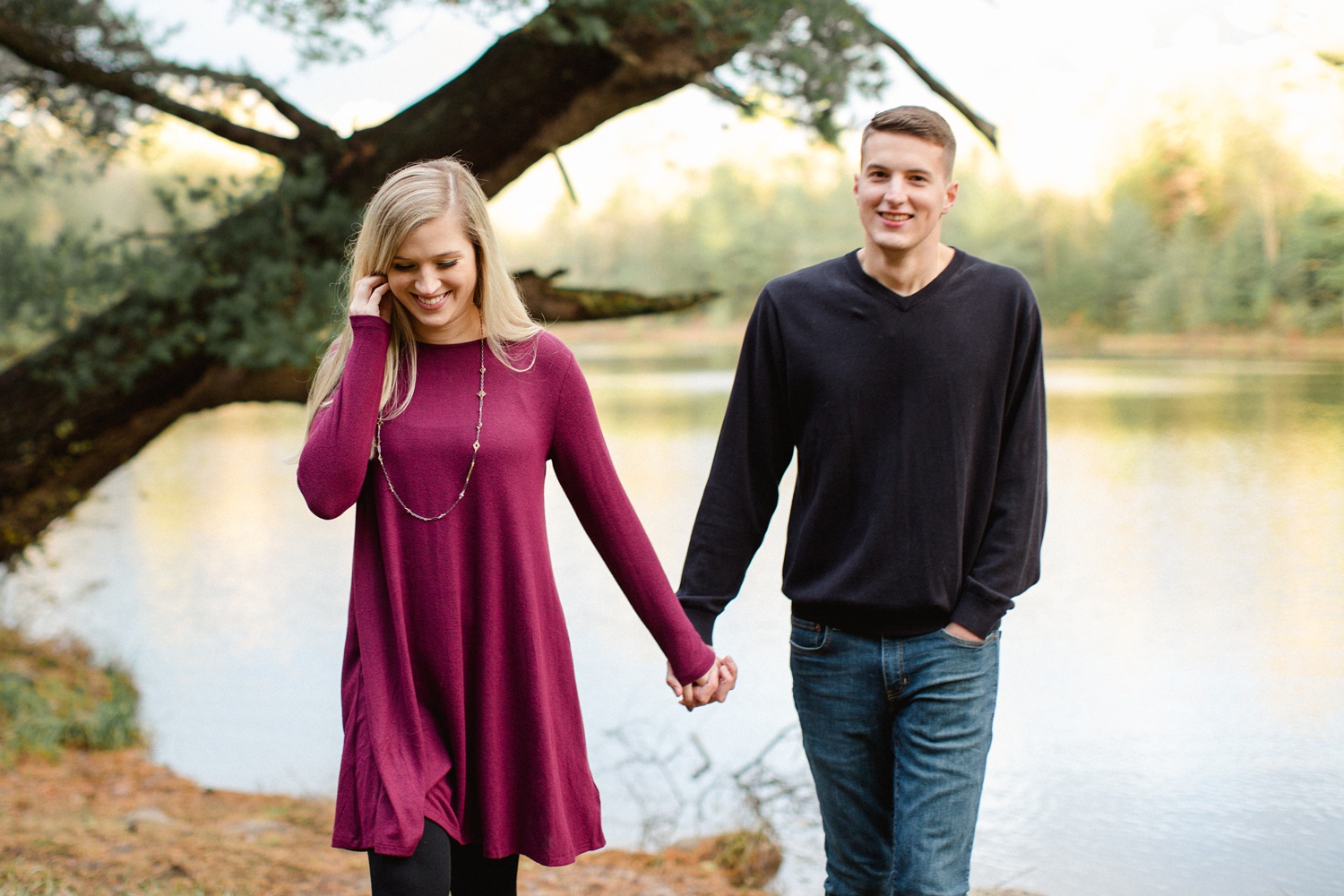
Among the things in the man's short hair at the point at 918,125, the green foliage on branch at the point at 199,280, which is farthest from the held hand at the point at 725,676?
the green foliage on branch at the point at 199,280

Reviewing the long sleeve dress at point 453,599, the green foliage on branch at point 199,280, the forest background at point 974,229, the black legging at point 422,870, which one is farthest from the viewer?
the forest background at point 974,229

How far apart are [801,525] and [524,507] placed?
0.52 metres

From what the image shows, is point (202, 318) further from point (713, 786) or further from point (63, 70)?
point (713, 786)

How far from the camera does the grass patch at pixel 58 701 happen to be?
17.8 feet

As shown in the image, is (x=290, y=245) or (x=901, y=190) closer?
(x=901, y=190)

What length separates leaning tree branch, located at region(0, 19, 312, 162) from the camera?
17.0ft

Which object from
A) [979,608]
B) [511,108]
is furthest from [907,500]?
[511,108]

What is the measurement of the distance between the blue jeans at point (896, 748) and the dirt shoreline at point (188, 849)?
5.32 ft

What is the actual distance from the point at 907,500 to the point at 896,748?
0.45 meters

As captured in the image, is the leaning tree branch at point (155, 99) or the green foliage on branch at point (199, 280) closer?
the green foliage on branch at point (199, 280)

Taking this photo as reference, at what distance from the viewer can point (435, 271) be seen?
6.71ft

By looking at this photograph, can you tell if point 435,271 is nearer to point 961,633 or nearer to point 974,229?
point 961,633

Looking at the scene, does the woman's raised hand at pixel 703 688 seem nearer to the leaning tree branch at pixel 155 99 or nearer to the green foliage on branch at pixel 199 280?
the green foliage on branch at pixel 199 280

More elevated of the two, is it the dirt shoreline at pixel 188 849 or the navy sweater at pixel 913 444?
the navy sweater at pixel 913 444
